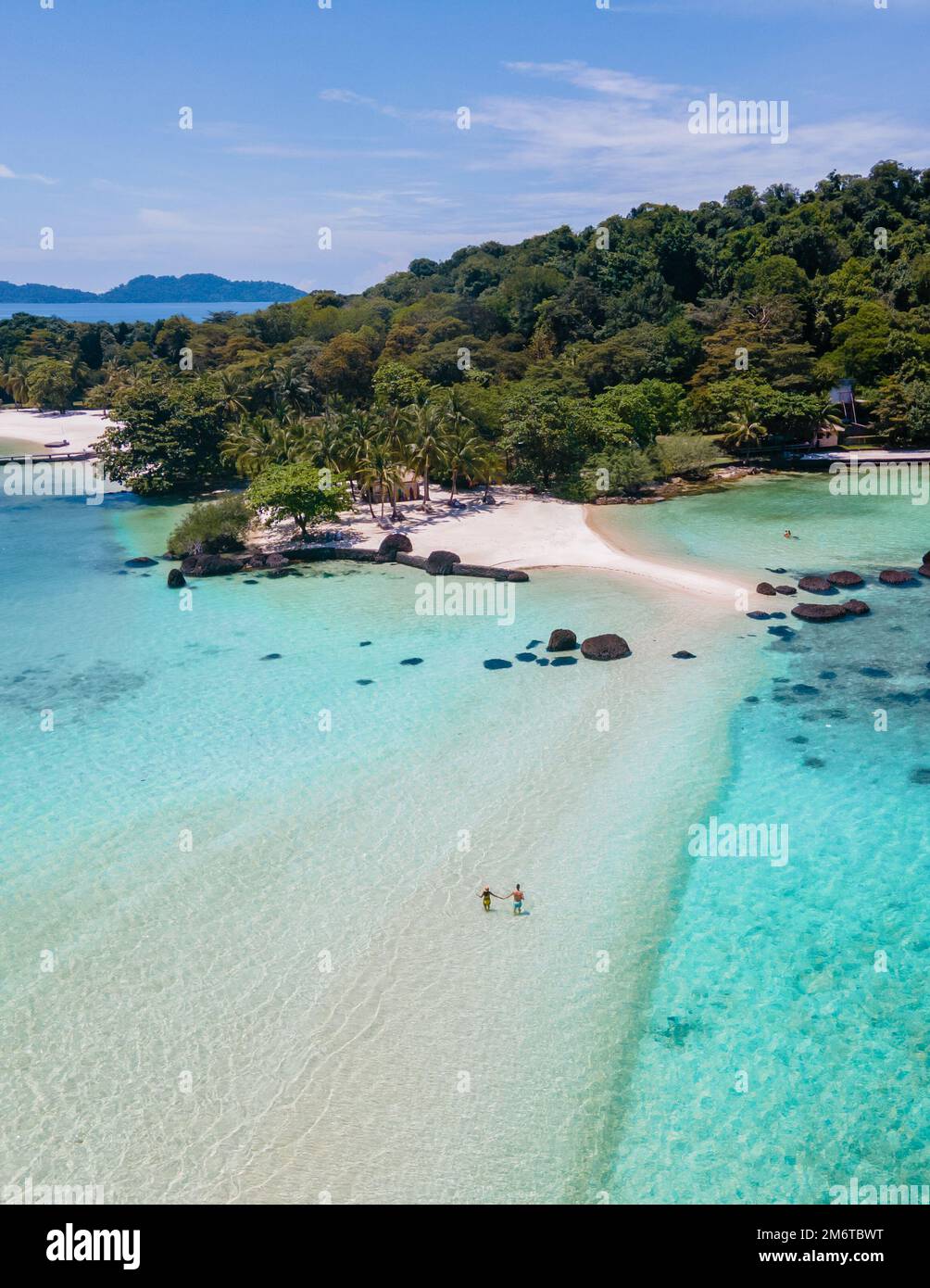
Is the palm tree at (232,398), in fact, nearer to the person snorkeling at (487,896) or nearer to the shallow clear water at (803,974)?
the shallow clear water at (803,974)

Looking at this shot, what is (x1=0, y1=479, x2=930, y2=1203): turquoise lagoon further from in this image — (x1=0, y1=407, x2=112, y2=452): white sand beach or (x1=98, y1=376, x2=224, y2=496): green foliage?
(x1=0, y1=407, x2=112, y2=452): white sand beach

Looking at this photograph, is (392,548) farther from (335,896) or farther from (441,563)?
(335,896)

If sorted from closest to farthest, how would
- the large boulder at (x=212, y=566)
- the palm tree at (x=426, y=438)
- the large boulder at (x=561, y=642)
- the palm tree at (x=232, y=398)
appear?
the large boulder at (x=561, y=642) → the large boulder at (x=212, y=566) → the palm tree at (x=426, y=438) → the palm tree at (x=232, y=398)

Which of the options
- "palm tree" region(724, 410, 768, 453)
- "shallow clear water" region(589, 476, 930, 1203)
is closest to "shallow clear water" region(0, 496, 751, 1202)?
"shallow clear water" region(589, 476, 930, 1203)

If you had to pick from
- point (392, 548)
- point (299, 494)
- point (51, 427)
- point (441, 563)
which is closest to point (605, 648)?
point (441, 563)

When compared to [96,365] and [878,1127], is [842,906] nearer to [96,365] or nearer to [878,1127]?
[878,1127]

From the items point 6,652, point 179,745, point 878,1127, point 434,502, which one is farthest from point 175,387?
point 878,1127

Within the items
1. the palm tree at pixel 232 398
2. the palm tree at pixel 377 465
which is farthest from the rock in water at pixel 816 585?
the palm tree at pixel 232 398
